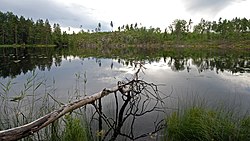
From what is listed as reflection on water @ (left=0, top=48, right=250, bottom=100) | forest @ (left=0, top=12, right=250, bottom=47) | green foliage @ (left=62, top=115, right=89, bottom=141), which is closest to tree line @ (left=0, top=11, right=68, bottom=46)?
forest @ (left=0, top=12, right=250, bottom=47)

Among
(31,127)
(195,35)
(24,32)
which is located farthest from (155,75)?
(195,35)

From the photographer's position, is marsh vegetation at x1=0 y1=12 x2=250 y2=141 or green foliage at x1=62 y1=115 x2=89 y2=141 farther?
marsh vegetation at x1=0 y1=12 x2=250 y2=141

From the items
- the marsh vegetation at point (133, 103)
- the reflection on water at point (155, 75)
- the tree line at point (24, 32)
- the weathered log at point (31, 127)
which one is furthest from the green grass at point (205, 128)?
the tree line at point (24, 32)

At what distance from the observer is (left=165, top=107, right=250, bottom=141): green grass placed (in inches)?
158

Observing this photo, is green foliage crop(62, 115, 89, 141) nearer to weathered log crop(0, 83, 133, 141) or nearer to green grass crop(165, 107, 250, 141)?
weathered log crop(0, 83, 133, 141)

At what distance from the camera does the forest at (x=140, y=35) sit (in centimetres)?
6886

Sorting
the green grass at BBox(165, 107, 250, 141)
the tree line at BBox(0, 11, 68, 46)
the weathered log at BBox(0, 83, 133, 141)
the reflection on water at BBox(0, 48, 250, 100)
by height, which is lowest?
the reflection on water at BBox(0, 48, 250, 100)

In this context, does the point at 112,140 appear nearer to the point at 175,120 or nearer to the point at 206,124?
the point at 175,120

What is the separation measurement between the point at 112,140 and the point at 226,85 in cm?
906

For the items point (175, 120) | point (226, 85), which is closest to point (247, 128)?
point (175, 120)

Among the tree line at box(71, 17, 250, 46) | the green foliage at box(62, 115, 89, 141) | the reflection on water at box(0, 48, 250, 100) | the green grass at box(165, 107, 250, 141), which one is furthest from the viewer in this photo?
the tree line at box(71, 17, 250, 46)

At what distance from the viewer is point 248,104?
8.04 m

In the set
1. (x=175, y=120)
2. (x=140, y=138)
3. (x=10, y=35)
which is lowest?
(x=140, y=138)

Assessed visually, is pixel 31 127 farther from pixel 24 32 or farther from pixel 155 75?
pixel 24 32
